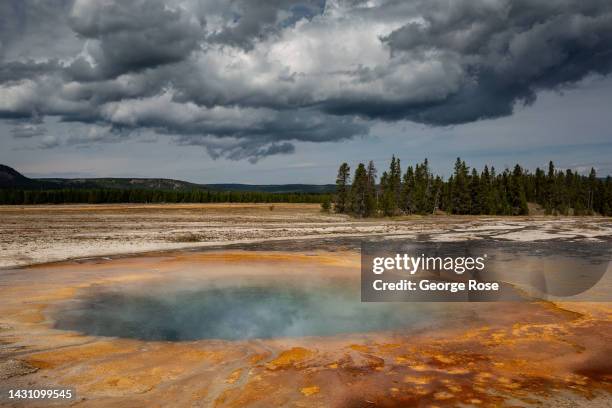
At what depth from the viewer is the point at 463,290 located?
19.7 meters

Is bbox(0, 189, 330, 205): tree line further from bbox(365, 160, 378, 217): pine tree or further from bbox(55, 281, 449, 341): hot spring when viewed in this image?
bbox(55, 281, 449, 341): hot spring

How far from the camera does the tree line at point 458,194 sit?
3519 inches

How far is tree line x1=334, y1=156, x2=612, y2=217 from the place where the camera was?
89.4 metres

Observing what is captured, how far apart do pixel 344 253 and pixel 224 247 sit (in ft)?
33.5

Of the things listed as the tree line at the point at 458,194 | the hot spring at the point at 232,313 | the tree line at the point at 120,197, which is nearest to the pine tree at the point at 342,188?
the tree line at the point at 458,194

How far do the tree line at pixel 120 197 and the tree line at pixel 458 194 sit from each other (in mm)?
32548

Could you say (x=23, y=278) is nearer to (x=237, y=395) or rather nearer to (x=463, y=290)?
(x=237, y=395)

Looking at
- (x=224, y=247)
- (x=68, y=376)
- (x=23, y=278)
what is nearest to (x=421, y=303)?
(x=68, y=376)

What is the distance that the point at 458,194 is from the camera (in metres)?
104

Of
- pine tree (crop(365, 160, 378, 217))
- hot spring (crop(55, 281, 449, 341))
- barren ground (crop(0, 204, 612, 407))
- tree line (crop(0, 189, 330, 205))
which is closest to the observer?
barren ground (crop(0, 204, 612, 407))

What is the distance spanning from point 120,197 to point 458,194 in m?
114

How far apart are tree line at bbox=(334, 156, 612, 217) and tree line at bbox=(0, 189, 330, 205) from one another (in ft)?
107

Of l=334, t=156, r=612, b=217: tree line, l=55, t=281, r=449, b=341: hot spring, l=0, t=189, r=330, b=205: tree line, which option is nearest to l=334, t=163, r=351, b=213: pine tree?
l=334, t=156, r=612, b=217: tree line

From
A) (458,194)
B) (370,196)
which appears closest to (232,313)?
(370,196)
